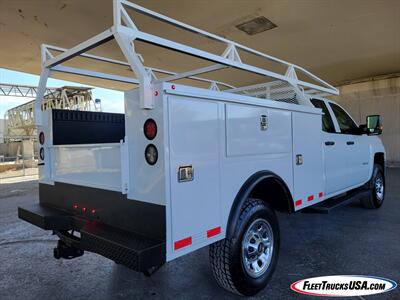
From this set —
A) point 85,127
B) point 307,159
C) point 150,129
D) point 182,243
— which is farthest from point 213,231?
point 85,127

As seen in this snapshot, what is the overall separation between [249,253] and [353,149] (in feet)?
9.63

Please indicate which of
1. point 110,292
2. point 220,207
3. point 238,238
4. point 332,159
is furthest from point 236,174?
point 332,159

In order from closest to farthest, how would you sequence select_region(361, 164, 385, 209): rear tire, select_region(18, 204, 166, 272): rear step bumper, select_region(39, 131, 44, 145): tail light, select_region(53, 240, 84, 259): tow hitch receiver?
select_region(18, 204, 166, 272): rear step bumper → select_region(53, 240, 84, 259): tow hitch receiver → select_region(39, 131, 44, 145): tail light → select_region(361, 164, 385, 209): rear tire

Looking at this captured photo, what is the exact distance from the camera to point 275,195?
3131 mm

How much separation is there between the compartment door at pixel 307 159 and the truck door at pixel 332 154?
0.62ft

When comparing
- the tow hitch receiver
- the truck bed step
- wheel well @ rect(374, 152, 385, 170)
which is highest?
wheel well @ rect(374, 152, 385, 170)

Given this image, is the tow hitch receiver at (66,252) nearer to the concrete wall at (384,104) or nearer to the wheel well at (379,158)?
the wheel well at (379,158)

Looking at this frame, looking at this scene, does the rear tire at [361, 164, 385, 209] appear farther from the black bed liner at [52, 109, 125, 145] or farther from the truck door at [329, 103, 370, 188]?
the black bed liner at [52, 109, 125, 145]

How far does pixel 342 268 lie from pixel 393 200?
422cm

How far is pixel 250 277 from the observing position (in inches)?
103

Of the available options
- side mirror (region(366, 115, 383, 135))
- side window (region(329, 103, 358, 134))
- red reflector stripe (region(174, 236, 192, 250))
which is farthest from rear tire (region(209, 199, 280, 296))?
side mirror (region(366, 115, 383, 135))

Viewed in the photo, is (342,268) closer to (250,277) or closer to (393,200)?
(250,277)

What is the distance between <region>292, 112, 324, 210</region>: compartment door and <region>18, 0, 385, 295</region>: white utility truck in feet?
0.04

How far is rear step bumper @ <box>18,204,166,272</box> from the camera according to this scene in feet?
6.29
